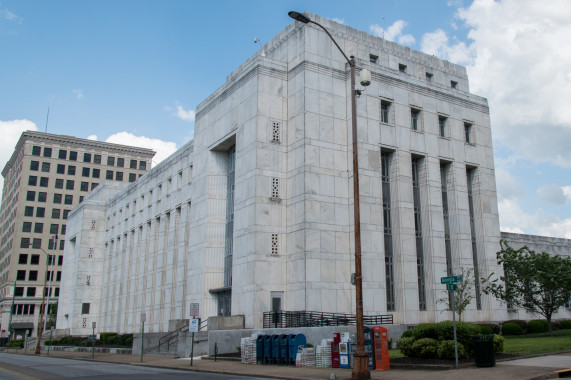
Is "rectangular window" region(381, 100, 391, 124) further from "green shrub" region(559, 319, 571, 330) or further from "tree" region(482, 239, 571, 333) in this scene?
"green shrub" region(559, 319, 571, 330)

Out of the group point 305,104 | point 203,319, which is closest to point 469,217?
point 305,104

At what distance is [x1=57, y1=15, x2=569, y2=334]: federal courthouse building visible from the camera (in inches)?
1353

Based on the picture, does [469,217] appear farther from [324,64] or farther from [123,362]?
[123,362]

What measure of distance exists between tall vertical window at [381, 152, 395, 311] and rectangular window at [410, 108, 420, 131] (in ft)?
11.3

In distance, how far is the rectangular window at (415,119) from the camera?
4047 centimetres

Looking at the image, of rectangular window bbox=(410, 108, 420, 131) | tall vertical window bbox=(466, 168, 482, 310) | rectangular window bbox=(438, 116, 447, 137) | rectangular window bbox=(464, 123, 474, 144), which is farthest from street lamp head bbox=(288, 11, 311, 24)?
rectangular window bbox=(464, 123, 474, 144)

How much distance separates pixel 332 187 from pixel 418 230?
811cm

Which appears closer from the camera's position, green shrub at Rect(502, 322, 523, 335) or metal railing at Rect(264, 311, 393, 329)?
metal railing at Rect(264, 311, 393, 329)

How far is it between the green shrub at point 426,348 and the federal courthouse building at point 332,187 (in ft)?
39.7

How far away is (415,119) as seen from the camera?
1609 inches

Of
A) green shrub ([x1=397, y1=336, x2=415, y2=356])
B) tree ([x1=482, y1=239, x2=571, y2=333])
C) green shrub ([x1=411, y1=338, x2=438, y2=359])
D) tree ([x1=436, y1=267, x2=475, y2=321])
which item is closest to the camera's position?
green shrub ([x1=411, y1=338, x2=438, y2=359])

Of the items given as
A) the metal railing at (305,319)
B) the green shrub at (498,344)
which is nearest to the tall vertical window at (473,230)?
the metal railing at (305,319)

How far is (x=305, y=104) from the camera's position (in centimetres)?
3597

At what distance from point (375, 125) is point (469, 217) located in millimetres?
10795
